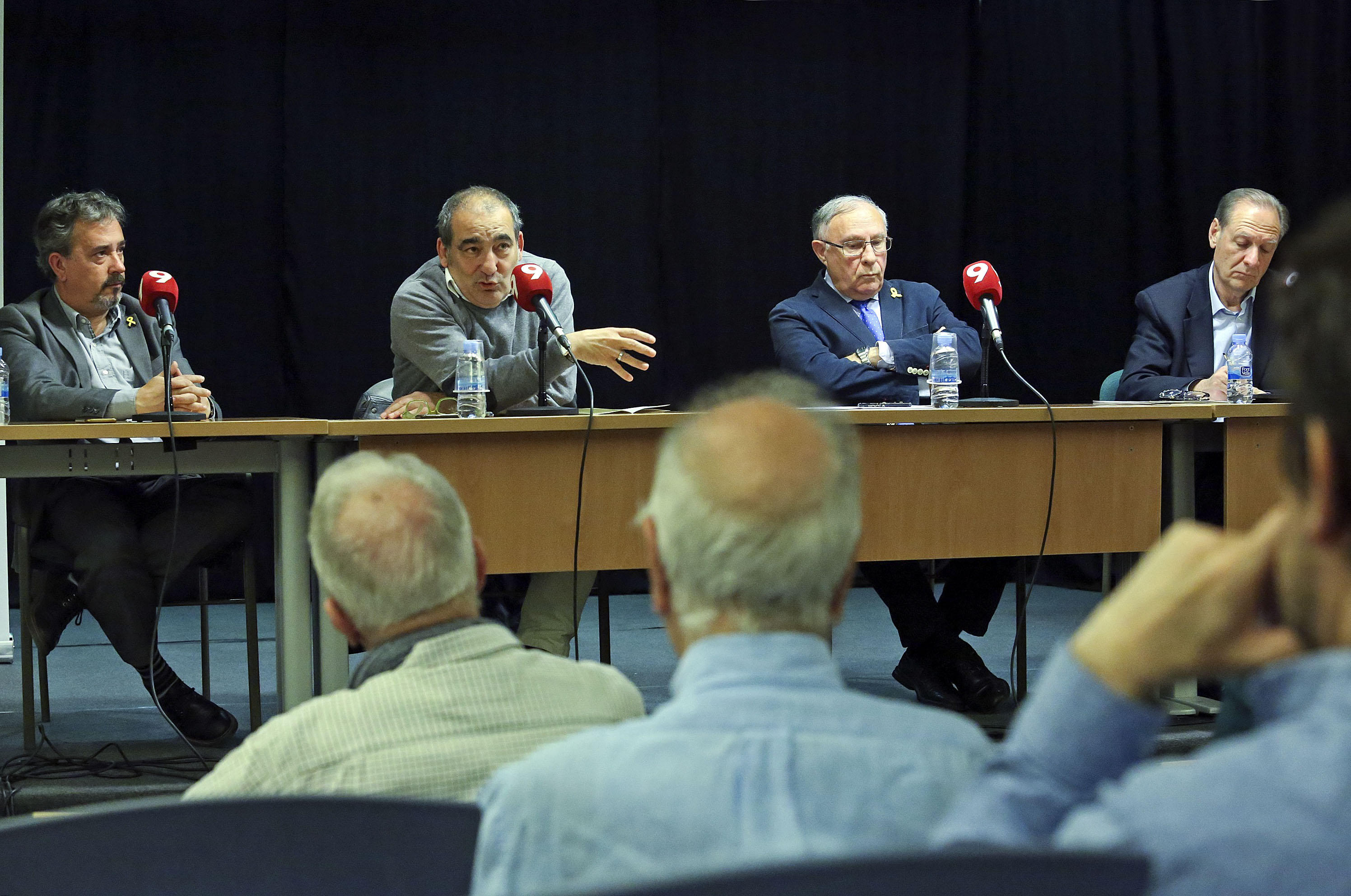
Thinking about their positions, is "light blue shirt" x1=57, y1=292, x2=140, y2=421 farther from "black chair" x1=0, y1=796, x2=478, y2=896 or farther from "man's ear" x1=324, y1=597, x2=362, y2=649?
"black chair" x1=0, y1=796, x2=478, y2=896

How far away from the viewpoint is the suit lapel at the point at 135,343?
126 inches

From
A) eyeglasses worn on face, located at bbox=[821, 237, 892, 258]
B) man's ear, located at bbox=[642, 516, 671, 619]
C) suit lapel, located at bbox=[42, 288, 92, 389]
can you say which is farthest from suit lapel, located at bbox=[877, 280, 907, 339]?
man's ear, located at bbox=[642, 516, 671, 619]

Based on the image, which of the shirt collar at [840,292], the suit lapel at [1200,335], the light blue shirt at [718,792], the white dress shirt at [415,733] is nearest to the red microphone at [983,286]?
the shirt collar at [840,292]

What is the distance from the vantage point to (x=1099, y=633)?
1.99 ft

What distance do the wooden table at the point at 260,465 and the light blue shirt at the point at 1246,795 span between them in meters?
2.12

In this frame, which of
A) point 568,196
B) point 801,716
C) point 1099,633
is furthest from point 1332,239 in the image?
point 568,196

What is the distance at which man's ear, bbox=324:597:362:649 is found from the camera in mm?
1251

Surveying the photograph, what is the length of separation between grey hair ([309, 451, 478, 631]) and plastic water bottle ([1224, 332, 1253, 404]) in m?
2.28

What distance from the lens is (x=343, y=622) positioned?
1269 mm

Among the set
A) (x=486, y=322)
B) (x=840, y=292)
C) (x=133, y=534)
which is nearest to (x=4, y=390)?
(x=133, y=534)

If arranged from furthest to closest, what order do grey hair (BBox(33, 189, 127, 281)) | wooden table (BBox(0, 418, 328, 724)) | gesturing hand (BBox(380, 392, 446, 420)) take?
grey hair (BBox(33, 189, 127, 281))
gesturing hand (BBox(380, 392, 446, 420))
wooden table (BBox(0, 418, 328, 724))

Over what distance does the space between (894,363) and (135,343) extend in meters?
1.92

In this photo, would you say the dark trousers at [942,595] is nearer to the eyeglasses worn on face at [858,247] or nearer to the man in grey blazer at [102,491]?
the eyeglasses worn on face at [858,247]

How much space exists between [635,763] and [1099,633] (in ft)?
0.86
